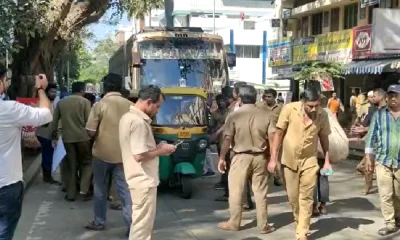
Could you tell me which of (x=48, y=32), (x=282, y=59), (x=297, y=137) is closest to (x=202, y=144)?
(x=297, y=137)

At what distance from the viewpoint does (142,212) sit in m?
5.40

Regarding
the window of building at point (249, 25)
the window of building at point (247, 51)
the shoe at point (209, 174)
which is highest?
the window of building at point (249, 25)

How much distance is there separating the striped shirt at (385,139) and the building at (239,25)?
42723mm

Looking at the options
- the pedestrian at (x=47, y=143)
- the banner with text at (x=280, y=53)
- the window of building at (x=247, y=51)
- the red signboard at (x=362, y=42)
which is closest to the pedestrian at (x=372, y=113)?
the pedestrian at (x=47, y=143)

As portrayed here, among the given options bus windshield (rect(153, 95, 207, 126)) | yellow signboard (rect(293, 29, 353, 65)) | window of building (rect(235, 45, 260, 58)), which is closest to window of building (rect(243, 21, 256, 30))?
window of building (rect(235, 45, 260, 58))

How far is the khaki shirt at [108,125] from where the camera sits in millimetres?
7059

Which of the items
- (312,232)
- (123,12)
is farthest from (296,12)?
(312,232)

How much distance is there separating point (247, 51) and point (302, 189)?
54312mm

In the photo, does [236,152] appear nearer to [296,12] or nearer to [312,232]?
[312,232]

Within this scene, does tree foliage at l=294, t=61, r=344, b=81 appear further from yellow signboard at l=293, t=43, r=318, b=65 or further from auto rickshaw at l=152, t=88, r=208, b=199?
auto rickshaw at l=152, t=88, r=208, b=199

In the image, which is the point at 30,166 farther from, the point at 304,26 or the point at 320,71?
the point at 304,26

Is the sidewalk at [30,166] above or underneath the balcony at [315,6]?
underneath

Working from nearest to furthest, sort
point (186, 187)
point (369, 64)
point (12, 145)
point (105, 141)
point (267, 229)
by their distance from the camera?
point (12, 145)
point (105, 141)
point (267, 229)
point (186, 187)
point (369, 64)

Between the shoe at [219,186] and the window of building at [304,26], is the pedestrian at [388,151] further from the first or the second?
the window of building at [304,26]
